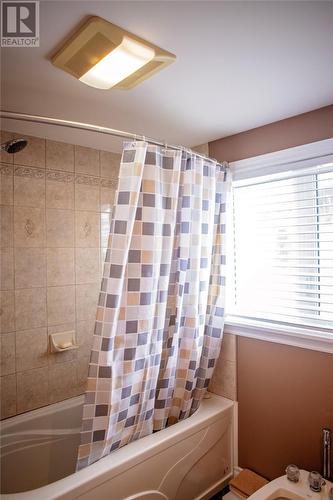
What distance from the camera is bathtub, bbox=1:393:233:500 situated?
4.36ft

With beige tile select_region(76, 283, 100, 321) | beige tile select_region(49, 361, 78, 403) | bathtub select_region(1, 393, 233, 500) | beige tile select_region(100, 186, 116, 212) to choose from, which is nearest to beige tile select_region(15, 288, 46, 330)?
beige tile select_region(76, 283, 100, 321)

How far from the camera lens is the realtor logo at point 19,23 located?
95cm

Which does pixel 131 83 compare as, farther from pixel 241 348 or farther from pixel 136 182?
pixel 241 348

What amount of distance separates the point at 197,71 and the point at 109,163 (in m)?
1.28

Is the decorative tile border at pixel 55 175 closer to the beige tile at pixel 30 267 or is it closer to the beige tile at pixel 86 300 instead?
the beige tile at pixel 30 267

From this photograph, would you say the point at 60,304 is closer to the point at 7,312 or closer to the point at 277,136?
the point at 7,312

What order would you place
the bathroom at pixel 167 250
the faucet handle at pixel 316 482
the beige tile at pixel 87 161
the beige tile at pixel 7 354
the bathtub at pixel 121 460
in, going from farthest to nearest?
the beige tile at pixel 87 161 < the beige tile at pixel 7 354 < the faucet handle at pixel 316 482 < the bathtub at pixel 121 460 < the bathroom at pixel 167 250

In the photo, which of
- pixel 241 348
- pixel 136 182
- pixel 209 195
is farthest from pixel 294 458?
pixel 136 182

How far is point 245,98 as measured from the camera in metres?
1.53

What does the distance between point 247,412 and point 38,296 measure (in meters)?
1.64

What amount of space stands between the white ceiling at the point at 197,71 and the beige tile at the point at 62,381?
1.67 metres

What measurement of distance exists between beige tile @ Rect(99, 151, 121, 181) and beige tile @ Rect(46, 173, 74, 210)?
0.31m

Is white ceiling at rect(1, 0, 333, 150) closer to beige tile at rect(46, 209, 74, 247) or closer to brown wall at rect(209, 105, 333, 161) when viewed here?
brown wall at rect(209, 105, 333, 161)

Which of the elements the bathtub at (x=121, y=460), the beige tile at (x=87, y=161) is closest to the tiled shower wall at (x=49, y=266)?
the beige tile at (x=87, y=161)
